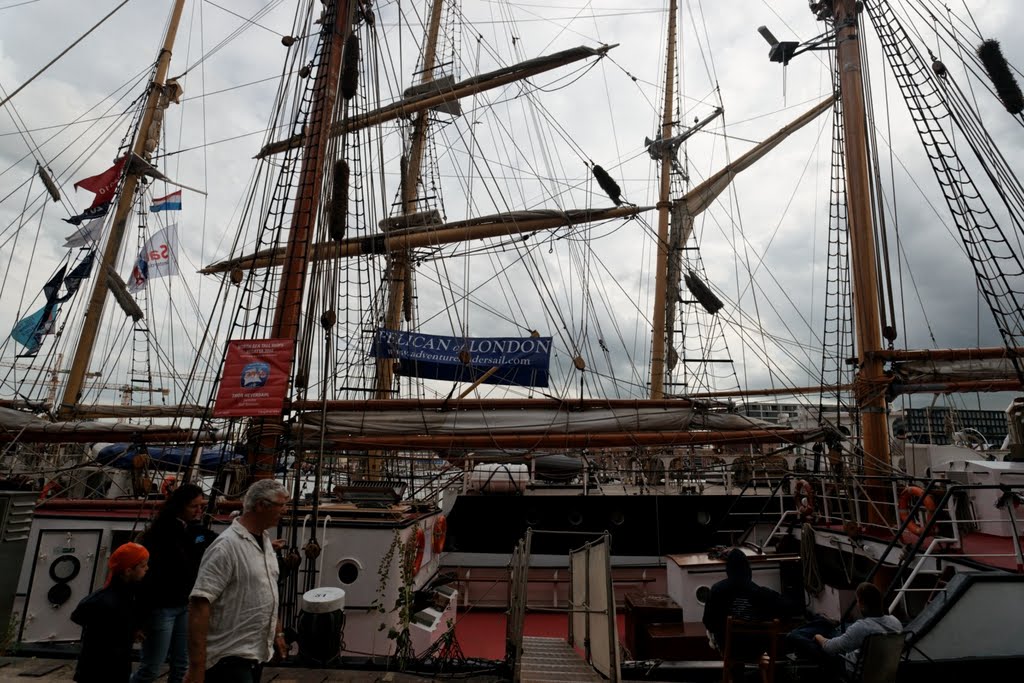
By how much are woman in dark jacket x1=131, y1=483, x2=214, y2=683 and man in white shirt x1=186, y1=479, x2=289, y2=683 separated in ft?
3.80

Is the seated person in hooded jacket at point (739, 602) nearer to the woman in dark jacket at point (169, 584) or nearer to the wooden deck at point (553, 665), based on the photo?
the wooden deck at point (553, 665)

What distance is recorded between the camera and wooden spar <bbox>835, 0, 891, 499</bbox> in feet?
33.2

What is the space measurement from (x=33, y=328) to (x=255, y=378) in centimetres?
1180

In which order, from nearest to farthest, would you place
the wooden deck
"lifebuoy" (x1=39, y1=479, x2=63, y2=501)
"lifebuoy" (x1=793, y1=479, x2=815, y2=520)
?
the wooden deck < "lifebuoy" (x1=793, y1=479, x2=815, y2=520) < "lifebuoy" (x1=39, y1=479, x2=63, y2=501)

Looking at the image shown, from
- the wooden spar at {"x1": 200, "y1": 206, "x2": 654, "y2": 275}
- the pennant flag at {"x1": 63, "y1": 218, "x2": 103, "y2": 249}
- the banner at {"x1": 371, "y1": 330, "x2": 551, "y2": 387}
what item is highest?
the wooden spar at {"x1": 200, "y1": 206, "x2": 654, "y2": 275}

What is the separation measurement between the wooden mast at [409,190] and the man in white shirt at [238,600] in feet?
45.3

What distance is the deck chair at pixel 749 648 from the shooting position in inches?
176

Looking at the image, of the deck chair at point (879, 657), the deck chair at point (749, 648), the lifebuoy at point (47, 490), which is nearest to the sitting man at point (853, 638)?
the deck chair at point (879, 657)

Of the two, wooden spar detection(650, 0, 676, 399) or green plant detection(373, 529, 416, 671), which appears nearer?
green plant detection(373, 529, 416, 671)

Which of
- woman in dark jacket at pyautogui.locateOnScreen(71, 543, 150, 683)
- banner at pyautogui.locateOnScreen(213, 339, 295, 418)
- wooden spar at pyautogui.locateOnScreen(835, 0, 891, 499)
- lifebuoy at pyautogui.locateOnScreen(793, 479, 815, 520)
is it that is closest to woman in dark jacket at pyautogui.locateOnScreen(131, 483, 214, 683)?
woman in dark jacket at pyautogui.locateOnScreen(71, 543, 150, 683)

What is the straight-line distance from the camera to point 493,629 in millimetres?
9227

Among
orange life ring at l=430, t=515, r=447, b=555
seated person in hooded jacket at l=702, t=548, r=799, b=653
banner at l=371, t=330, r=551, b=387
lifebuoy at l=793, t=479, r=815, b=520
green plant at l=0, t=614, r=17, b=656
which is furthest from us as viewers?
banner at l=371, t=330, r=551, b=387

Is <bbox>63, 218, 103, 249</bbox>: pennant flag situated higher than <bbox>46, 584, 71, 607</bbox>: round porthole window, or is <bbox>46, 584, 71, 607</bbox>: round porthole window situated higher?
<bbox>63, 218, 103, 249</bbox>: pennant flag

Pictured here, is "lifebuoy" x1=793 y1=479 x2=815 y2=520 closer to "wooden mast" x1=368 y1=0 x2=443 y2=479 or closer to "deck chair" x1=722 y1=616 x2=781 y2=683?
"deck chair" x1=722 y1=616 x2=781 y2=683
